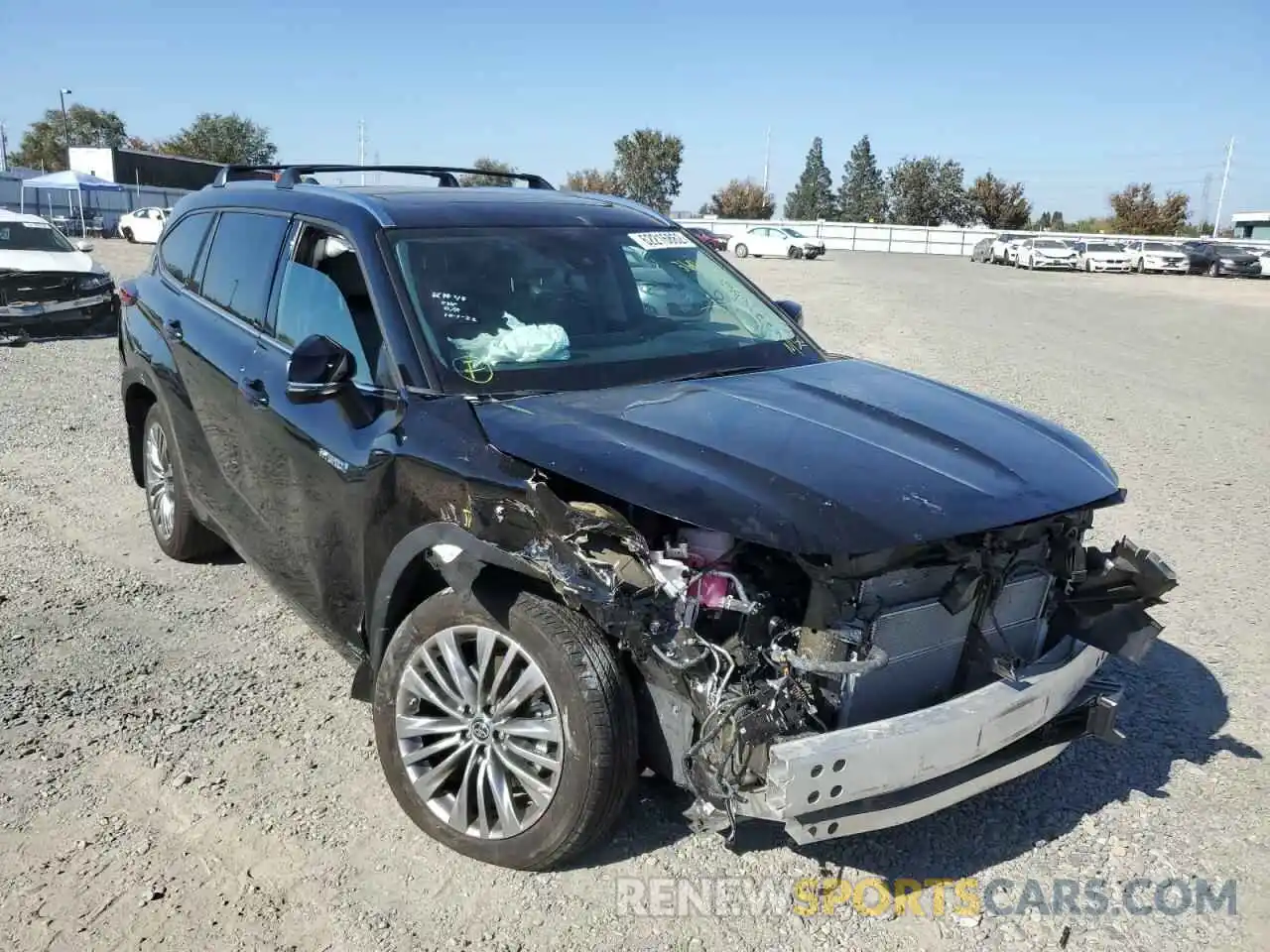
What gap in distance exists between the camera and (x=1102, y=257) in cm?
4153

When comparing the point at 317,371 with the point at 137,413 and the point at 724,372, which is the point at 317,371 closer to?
the point at 724,372

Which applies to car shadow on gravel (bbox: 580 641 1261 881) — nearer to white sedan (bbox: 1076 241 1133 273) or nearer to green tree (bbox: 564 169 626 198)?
white sedan (bbox: 1076 241 1133 273)

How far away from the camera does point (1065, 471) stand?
309 cm

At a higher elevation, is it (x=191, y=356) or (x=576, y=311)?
(x=576, y=311)

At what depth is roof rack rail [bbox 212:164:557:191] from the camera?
4.62 m

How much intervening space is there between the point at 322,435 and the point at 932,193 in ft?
285

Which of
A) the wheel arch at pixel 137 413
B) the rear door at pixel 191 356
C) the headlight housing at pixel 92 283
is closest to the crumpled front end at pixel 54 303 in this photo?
the headlight housing at pixel 92 283

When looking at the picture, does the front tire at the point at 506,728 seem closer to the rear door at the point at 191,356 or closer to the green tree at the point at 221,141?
the rear door at the point at 191,356

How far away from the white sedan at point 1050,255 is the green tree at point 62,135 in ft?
262

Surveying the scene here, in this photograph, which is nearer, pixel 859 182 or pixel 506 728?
pixel 506 728

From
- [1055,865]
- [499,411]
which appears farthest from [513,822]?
[1055,865]

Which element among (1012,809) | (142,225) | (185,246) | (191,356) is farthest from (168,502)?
(142,225)

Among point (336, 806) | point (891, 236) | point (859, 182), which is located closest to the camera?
point (336, 806)

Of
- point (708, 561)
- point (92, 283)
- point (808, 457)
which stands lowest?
point (92, 283)
